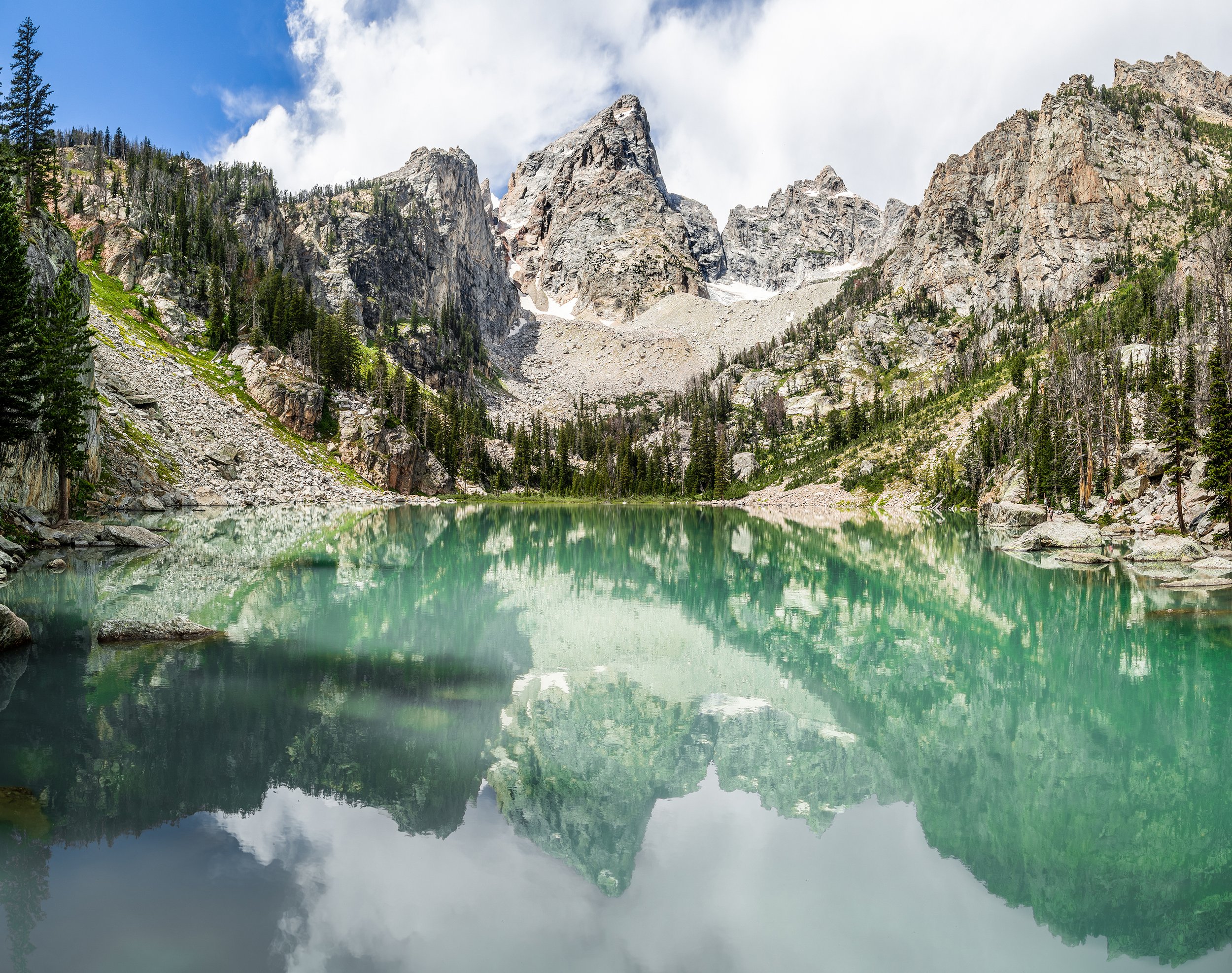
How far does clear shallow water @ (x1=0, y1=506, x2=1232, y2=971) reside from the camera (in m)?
6.54

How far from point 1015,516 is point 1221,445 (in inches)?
1283

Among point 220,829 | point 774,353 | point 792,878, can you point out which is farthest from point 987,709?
point 774,353

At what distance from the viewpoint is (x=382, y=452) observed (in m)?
98.0

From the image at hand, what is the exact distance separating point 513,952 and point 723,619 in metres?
17.3

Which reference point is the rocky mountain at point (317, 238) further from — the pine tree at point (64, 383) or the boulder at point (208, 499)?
the pine tree at point (64, 383)

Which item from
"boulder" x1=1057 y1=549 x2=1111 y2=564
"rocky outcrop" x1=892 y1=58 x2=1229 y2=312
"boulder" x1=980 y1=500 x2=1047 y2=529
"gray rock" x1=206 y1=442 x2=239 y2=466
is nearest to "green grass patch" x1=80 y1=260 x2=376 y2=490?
"gray rock" x1=206 y1=442 x2=239 y2=466

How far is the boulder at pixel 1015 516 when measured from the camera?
214ft

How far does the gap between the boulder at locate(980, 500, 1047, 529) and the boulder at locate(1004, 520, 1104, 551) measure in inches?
648

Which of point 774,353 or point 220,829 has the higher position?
point 774,353

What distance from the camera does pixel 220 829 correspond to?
803 centimetres

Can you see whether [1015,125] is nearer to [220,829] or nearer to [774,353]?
[774,353]

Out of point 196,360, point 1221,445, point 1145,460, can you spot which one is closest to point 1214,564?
point 1221,445

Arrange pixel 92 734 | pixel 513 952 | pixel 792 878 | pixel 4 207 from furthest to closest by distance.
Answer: pixel 4 207 < pixel 92 734 < pixel 792 878 < pixel 513 952

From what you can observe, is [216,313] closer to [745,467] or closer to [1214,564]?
[745,467]
